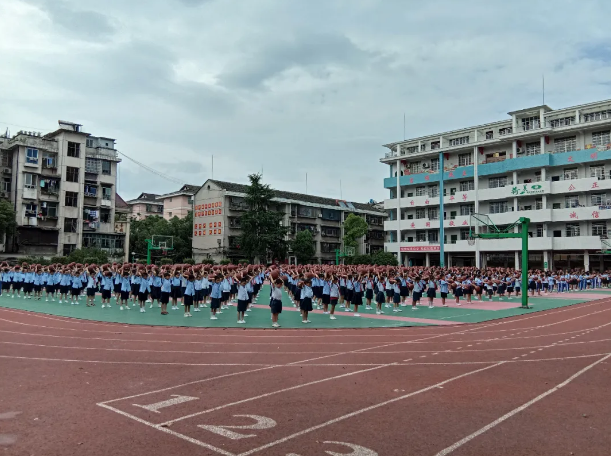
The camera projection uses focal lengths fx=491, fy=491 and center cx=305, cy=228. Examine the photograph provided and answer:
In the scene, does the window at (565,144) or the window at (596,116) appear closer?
the window at (596,116)

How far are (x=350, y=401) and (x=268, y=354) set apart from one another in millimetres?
3524

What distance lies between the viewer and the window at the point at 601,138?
4025 centimetres

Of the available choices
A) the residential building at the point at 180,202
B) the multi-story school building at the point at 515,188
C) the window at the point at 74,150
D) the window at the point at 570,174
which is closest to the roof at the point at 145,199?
the residential building at the point at 180,202

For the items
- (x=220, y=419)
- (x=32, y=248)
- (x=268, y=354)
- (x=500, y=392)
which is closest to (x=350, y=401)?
(x=220, y=419)

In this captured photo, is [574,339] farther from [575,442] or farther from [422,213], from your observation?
[422,213]

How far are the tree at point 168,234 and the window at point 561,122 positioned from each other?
3791 centimetres

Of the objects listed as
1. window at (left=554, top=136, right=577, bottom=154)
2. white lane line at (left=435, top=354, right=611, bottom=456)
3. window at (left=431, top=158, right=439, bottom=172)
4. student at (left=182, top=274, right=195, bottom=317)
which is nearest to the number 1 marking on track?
white lane line at (left=435, top=354, right=611, bottom=456)

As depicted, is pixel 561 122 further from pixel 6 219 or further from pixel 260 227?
pixel 6 219

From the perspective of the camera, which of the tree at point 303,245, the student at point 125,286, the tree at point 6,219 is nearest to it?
the student at point 125,286

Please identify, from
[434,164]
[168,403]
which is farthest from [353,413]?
[434,164]

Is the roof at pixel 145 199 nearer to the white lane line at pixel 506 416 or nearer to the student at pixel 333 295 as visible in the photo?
the student at pixel 333 295

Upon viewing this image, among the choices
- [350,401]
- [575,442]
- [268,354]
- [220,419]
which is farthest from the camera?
[268,354]

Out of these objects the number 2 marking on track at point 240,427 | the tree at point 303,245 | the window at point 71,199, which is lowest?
the number 2 marking on track at point 240,427

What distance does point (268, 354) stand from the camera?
9523 millimetres
